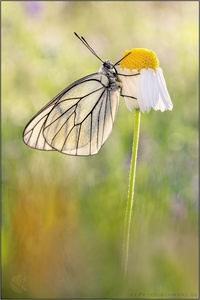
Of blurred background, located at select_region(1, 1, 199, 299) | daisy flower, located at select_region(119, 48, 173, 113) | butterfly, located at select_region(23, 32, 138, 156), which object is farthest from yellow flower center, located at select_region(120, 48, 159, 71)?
blurred background, located at select_region(1, 1, 199, 299)

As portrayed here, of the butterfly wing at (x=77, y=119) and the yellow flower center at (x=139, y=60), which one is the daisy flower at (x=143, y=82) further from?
the butterfly wing at (x=77, y=119)

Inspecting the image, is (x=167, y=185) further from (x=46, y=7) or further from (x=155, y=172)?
(x=46, y=7)

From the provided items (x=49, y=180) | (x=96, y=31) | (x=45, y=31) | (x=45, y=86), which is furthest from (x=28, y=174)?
(x=96, y=31)

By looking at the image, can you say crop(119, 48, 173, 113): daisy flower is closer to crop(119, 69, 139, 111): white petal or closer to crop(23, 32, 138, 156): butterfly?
crop(119, 69, 139, 111): white petal

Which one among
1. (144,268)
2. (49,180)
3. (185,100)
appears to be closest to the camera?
(144,268)

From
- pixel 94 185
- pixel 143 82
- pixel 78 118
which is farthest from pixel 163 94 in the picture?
pixel 94 185

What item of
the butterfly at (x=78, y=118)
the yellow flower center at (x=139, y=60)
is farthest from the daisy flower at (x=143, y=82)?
the butterfly at (x=78, y=118)

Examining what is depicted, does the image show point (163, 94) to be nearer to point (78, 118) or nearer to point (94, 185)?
point (78, 118)
